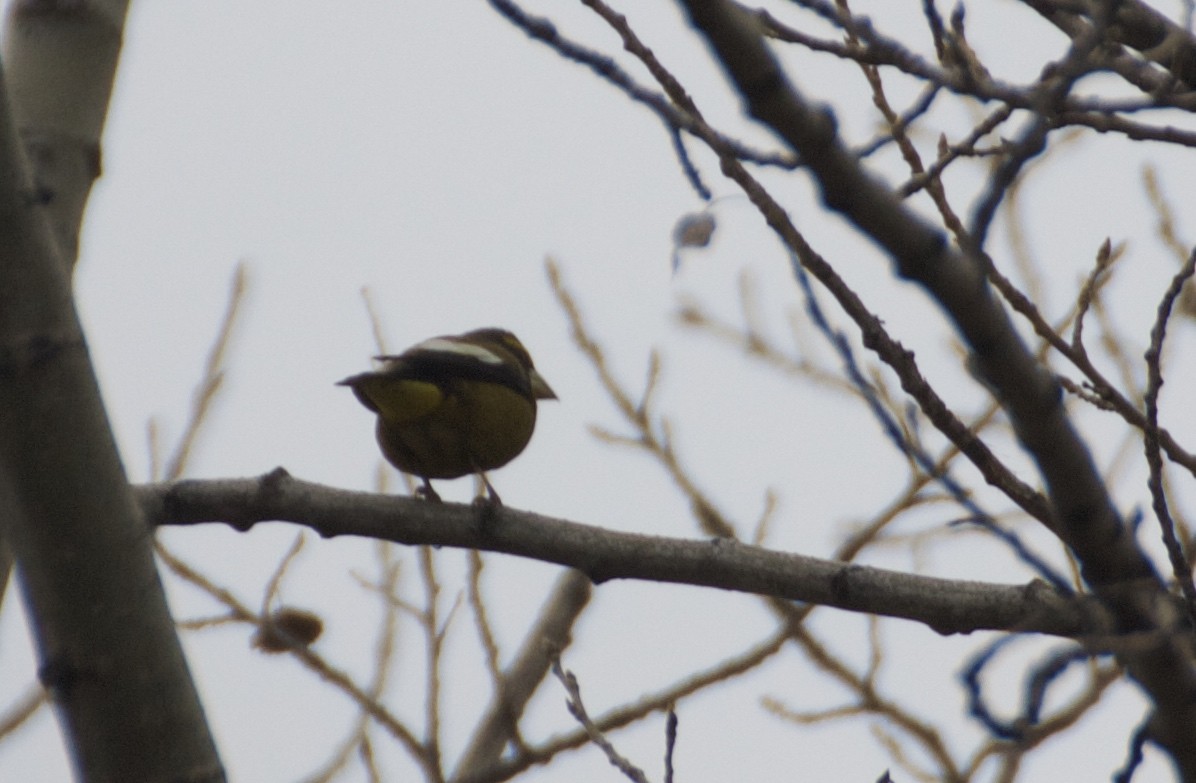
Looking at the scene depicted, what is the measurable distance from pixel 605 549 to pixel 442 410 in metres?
1.43

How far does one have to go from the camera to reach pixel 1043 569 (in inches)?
54.0

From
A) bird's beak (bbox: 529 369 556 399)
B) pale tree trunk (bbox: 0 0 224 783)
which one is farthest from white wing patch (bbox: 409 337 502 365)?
pale tree trunk (bbox: 0 0 224 783)

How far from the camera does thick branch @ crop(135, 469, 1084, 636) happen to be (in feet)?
8.16

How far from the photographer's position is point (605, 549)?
8.46 feet

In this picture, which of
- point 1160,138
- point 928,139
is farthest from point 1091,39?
point 928,139

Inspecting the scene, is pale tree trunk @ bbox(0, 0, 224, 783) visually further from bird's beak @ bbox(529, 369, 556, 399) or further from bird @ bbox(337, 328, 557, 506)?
bird's beak @ bbox(529, 369, 556, 399)

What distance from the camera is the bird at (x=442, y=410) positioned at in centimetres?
384

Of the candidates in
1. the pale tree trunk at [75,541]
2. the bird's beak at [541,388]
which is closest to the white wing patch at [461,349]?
the bird's beak at [541,388]

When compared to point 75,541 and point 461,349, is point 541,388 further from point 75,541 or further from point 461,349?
point 75,541

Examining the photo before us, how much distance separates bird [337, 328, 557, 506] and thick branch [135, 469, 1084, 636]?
40.0 inches

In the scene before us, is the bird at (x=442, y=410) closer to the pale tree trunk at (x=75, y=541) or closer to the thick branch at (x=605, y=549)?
the thick branch at (x=605, y=549)

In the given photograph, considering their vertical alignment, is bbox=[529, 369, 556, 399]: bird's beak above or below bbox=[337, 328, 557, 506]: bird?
above

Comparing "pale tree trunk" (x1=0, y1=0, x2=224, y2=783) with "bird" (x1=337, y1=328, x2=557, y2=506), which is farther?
"bird" (x1=337, y1=328, x2=557, y2=506)

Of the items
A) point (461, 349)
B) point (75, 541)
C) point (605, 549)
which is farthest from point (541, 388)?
point (75, 541)
